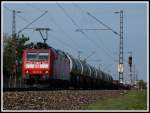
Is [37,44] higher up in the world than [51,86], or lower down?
higher up

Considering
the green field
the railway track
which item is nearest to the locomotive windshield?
the railway track

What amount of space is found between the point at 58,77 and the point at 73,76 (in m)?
6.64

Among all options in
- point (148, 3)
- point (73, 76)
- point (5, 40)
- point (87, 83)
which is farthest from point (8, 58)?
point (148, 3)

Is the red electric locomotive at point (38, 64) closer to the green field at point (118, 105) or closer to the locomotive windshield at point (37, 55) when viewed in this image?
the locomotive windshield at point (37, 55)

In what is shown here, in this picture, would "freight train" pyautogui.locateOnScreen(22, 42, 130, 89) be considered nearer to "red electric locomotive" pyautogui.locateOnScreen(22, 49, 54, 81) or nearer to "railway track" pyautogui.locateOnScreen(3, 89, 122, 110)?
"red electric locomotive" pyautogui.locateOnScreen(22, 49, 54, 81)

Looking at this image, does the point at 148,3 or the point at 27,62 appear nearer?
the point at 148,3

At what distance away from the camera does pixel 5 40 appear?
228 ft

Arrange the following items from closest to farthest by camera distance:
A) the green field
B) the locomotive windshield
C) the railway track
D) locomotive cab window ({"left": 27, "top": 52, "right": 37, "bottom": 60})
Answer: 1. the railway track
2. the green field
3. the locomotive windshield
4. locomotive cab window ({"left": 27, "top": 52, "right": 37, "bottom": 60})

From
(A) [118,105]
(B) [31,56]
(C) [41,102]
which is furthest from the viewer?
(B) [31,56]

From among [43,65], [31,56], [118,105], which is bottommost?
[118,105]

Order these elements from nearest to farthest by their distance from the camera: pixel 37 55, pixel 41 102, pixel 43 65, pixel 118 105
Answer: pixel 118 105
pixel 41 102
pixel 37 55
pixel 43 65

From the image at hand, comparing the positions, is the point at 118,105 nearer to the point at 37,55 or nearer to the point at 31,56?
the point at 37,55

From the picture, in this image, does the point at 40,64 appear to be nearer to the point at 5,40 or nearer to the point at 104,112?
the point at 104,112

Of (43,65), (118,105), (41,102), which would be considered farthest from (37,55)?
(118,105)
